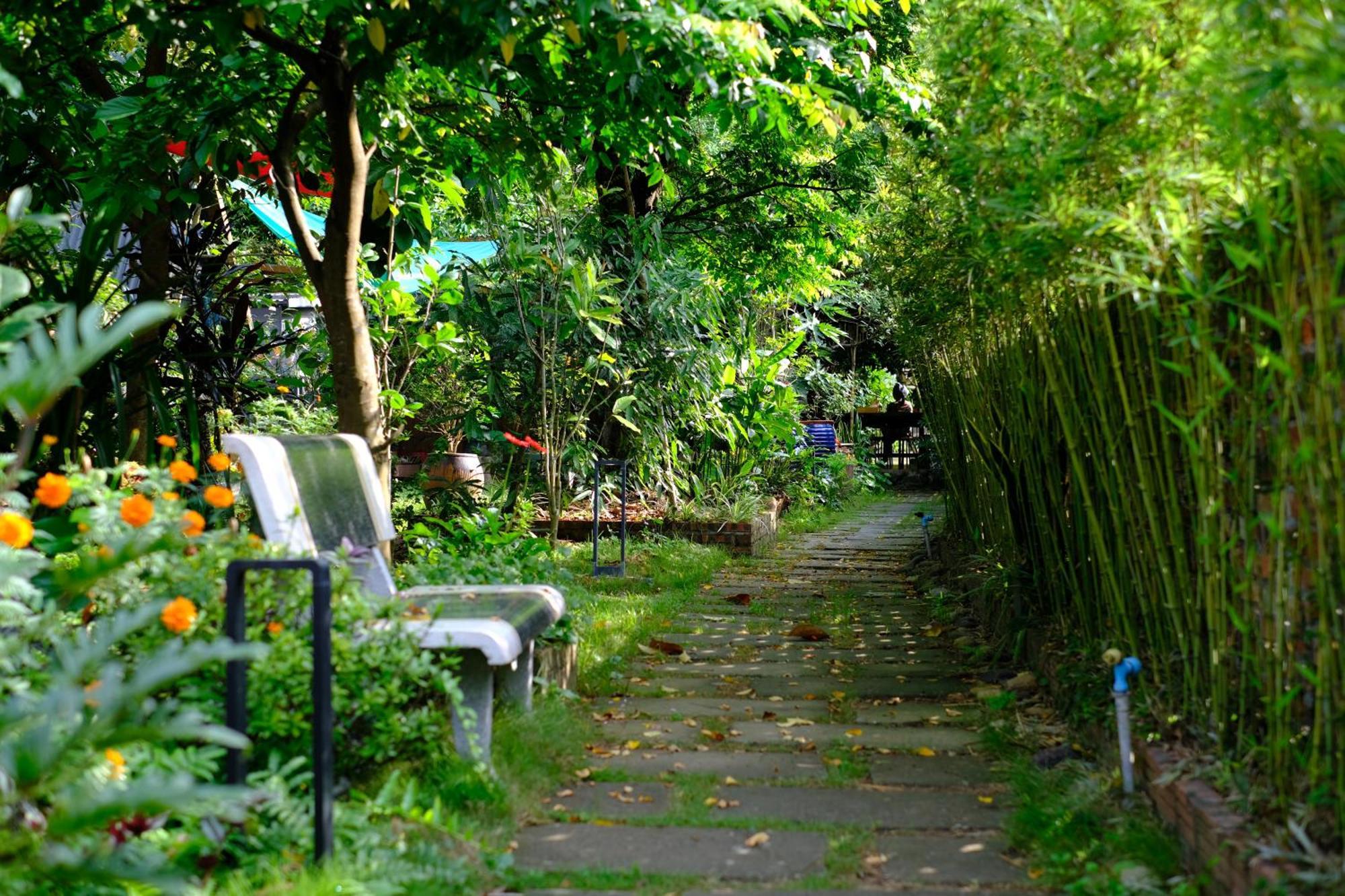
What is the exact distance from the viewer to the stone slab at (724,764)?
3.65 m

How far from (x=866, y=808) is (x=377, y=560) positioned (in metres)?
1.69

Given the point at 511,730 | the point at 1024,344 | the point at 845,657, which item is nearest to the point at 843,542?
the point at 845,657

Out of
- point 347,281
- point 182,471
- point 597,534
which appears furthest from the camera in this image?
point 597,534

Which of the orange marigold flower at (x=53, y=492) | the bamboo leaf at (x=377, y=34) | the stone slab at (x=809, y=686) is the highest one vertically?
the bamboo leaf at (x=377, y=34)

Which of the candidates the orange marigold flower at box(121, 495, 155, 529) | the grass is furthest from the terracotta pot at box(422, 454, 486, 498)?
the orange marigold flower at box(121, 495, 155, 529)

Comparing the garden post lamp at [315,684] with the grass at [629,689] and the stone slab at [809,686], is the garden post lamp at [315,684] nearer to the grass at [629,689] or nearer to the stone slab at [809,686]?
the grass at [629,689]

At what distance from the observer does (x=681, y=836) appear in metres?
3.11

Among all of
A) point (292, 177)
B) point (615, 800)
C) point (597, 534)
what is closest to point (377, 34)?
point (292, 177)

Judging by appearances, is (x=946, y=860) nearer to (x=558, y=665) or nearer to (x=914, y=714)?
(x=914, y=714)

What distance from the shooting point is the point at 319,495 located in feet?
12.3

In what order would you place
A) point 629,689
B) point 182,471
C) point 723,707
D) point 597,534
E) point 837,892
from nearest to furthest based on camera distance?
point 837,892 → point 182,471 → point 723,707 → point 629,689 → point 597,534

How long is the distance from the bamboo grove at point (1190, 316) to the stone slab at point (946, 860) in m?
0.59

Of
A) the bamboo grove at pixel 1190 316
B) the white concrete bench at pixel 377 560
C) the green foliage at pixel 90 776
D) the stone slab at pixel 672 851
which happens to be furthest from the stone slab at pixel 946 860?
the green foliage at pixel 90 776

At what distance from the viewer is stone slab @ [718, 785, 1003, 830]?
10.6 feet
